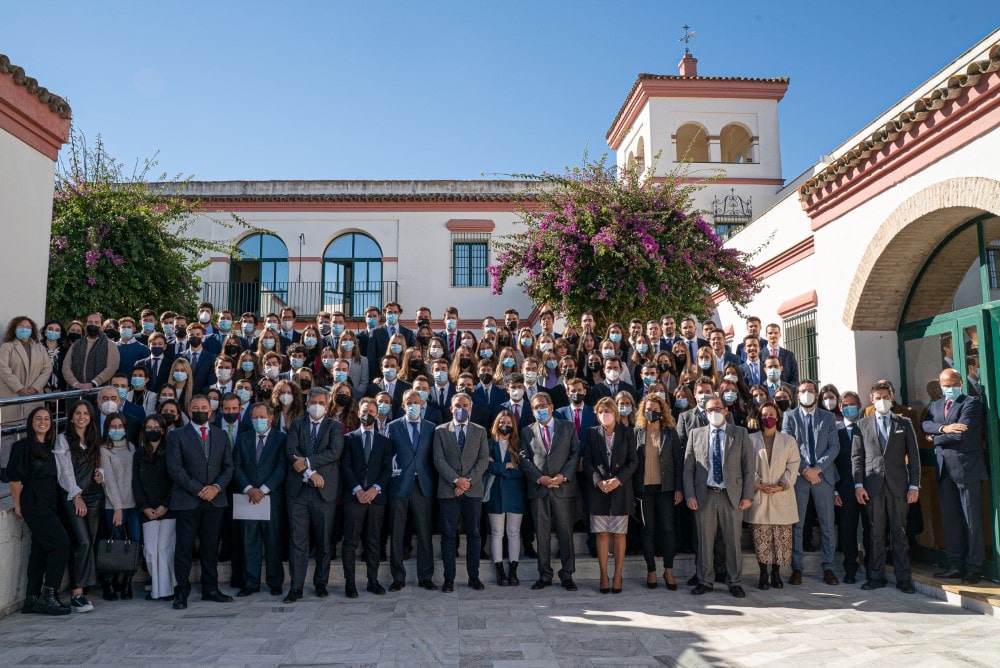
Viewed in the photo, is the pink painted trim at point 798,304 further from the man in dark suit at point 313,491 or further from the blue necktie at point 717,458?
the man in dark suit at point 313,491

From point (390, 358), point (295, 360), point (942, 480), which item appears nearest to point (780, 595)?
point (942, 480)

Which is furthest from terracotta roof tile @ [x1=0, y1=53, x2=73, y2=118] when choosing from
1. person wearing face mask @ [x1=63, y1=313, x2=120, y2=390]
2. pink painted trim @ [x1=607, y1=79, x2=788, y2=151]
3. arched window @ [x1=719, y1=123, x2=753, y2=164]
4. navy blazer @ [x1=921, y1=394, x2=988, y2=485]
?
arched window @ [x1=719, y1=123, x2=753, y2=164]

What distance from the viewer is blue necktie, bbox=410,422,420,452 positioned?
751 cm

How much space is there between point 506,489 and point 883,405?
3.76m

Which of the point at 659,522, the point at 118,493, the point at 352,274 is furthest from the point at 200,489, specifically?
the point at 352,274

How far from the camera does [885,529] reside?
749cm

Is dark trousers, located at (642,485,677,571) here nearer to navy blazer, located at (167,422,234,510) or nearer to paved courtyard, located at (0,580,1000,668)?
paved courtyard, located at (0,580,1000,668)

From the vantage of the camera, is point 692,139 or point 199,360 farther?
point 692,139

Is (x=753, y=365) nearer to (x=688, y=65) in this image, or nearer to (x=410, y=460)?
(x=410, y=460)

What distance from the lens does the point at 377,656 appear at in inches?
212

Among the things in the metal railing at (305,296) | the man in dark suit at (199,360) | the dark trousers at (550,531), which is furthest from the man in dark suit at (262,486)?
the metal railing at (305,296)

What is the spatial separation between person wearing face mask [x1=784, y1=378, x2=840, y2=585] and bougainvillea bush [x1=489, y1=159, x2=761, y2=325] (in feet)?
12.6

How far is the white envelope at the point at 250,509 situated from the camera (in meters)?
7.17

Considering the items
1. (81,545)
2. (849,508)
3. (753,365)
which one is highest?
(753,365)
